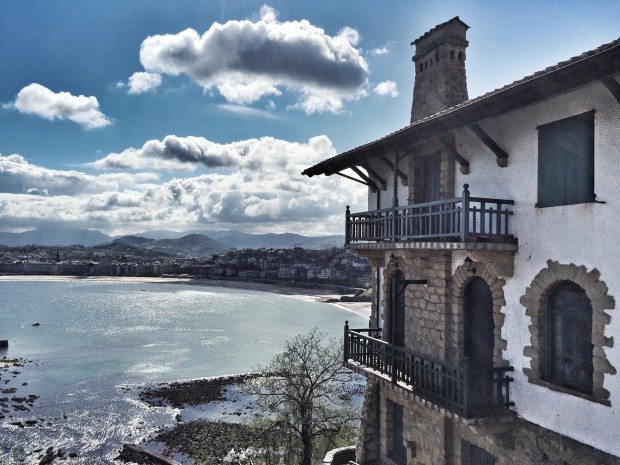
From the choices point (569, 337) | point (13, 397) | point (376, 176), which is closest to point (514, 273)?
point (569, 337)

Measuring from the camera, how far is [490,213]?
11164 mm

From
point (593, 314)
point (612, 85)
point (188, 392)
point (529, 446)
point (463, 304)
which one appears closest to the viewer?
point (612, 85)

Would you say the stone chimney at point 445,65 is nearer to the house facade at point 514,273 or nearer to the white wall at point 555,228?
the house facade at point 514,273

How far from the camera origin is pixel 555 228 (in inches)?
410

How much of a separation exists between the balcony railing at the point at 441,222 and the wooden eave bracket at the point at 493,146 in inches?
40.1

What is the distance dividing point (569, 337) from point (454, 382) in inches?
114

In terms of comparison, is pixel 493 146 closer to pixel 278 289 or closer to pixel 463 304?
pixel 463 304

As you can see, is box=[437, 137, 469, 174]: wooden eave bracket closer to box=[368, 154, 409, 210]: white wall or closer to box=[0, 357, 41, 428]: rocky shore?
box=[368, 154, 409, 210]: white wall

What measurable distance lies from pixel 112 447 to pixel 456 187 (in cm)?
3470

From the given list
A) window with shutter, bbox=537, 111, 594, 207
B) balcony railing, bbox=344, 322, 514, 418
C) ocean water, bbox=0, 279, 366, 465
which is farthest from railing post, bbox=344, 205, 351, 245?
ocean water, bbox=0, 279, 366, 465

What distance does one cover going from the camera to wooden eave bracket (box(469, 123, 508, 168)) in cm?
1155

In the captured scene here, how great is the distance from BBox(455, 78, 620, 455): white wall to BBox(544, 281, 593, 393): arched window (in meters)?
0.40

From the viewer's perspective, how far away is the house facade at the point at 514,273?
938 centimetres

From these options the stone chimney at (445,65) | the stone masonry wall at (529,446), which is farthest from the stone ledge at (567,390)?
the stone chimney at (445,65)
